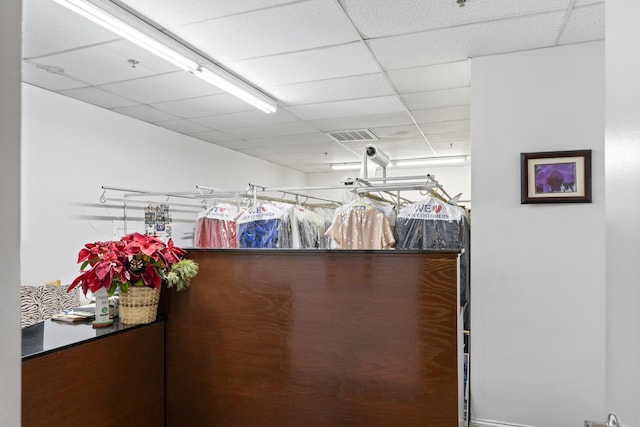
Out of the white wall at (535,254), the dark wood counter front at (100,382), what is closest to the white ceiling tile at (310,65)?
the white wall at (535,254)

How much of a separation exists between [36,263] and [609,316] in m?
4.04

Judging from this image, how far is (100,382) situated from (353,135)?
4331 millimetres

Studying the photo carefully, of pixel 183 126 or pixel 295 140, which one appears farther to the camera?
pixel 295 140

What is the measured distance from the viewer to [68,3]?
7.18ft

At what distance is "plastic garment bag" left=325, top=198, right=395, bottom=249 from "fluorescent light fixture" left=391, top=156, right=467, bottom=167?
4074mm

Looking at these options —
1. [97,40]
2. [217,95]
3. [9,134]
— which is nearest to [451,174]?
[217,95]

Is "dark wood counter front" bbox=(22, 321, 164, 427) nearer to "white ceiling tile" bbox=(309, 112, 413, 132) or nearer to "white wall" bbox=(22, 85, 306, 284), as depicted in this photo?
"white wall" bbox=(22, 85, 306, 284)

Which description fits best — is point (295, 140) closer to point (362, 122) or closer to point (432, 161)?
point (362, 122)

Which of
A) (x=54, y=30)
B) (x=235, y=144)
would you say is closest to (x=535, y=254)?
(x=54, y=30)

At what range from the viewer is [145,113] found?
4.39 metres

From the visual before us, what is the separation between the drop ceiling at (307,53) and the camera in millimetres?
2396

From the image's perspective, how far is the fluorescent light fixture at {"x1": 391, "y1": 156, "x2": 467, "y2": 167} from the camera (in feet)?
23.3

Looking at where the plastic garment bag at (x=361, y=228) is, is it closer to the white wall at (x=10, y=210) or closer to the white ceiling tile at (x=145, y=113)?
the white ceiling tile at (x=145, y=113)

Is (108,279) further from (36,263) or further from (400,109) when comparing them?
(400,109)
